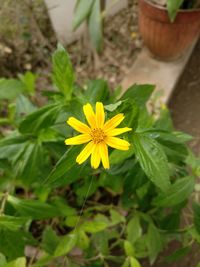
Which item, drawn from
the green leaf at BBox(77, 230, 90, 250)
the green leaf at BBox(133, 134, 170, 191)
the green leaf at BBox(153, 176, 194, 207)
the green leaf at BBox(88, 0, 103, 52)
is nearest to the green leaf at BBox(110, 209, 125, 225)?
the green leaf at BBox(77, 230, 90, 250)

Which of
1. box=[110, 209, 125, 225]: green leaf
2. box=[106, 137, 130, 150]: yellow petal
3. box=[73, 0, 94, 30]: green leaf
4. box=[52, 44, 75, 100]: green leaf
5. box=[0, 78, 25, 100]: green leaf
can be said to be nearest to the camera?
box=[106, 137, 130, 150]: yellow petal

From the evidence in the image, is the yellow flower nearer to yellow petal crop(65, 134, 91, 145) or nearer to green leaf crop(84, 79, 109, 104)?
yellow petal crop(65, 134, 91, 145)

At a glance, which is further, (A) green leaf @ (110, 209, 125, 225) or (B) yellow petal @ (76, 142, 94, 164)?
(A) green leaf @ (110, 209, 125, 225)

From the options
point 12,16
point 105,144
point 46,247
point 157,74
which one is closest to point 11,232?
point 46,247

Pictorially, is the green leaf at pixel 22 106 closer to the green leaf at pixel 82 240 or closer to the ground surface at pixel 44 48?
the green leaf at pixel 82 240

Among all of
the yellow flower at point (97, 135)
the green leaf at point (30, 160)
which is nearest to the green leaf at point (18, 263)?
the green leaf at point (30, 160)
